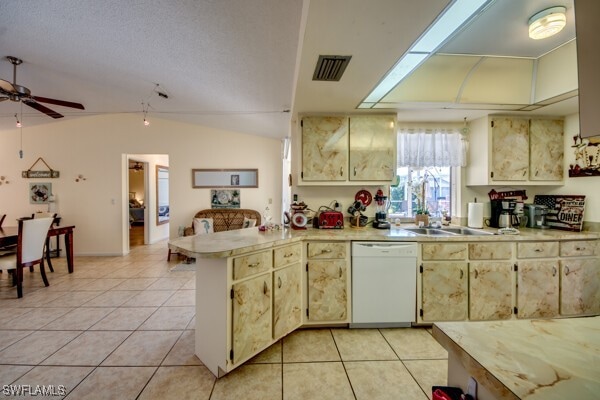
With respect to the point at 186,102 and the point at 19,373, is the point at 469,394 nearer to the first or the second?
the point at 19,373

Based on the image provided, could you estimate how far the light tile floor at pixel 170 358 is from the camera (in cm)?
166

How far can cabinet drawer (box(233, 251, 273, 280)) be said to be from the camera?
1704mm

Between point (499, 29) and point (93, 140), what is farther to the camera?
point (93, 140)

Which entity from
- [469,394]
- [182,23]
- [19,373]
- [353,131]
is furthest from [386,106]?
[19,373]

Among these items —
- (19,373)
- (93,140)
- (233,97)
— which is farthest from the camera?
(93,140)

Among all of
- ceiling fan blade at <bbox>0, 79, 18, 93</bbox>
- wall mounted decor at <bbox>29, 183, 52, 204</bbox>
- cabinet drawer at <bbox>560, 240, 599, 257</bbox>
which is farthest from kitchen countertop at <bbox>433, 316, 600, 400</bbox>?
wall mounted decor at <bbox>29, 183, 52, 204</bbox>

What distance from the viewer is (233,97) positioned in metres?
3.39

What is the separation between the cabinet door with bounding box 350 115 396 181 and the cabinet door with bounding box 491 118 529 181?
1154mm

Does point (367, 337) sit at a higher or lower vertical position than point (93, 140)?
lower

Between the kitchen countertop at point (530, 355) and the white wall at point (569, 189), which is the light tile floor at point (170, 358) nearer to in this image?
the kitchen countertop at point (530, 355)

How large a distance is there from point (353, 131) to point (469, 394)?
2382 mm

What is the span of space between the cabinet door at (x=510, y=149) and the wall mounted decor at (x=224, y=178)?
13.9 ft

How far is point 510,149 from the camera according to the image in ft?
9.01

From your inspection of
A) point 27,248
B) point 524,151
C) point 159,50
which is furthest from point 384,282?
point 27,248
